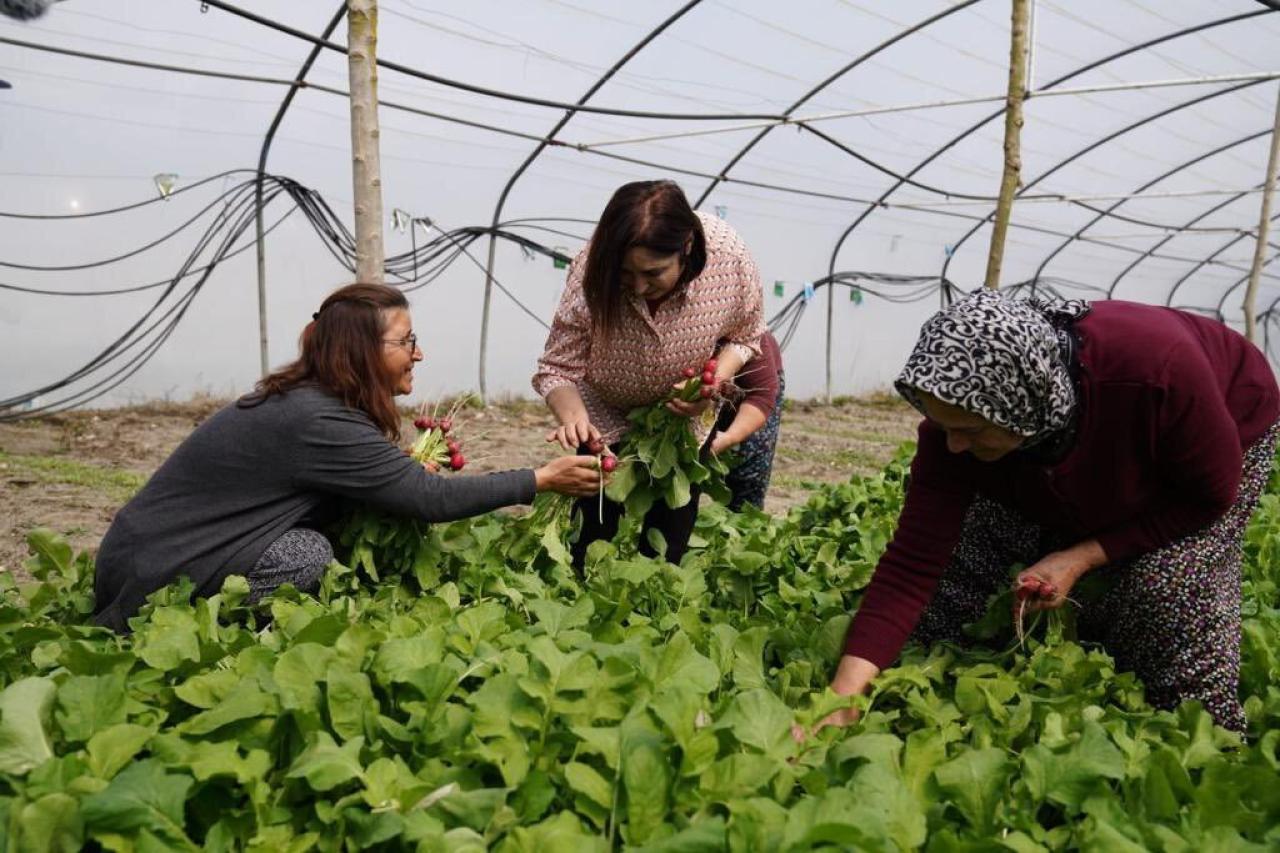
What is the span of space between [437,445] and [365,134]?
98 cm

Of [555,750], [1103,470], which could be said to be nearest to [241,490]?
[555,750]

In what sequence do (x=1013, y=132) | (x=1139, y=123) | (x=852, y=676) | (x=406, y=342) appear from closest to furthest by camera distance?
(x=852, y=676), (x=406, y=342), (x=1013, y=132), (x=1139, y=123)

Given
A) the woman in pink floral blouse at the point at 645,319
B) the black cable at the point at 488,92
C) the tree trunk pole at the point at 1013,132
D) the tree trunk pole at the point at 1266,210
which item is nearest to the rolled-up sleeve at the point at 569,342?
the woman in pink floral blouse at the point at 645,319

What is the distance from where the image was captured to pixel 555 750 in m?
1.41

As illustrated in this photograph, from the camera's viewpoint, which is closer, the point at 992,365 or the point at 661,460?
the point at 992,365

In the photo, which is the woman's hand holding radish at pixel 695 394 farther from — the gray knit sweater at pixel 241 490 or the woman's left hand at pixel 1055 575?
the woman's left hand at pixel 1055 575

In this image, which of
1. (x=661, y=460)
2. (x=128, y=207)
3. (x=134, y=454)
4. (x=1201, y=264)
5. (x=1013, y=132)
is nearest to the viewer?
(x=661, y=460)

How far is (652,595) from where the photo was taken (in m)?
2.49

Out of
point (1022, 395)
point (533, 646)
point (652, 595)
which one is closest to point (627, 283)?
point (652, 595)

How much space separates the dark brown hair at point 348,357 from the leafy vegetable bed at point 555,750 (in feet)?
2.21

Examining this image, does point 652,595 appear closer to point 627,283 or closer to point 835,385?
point 627,283

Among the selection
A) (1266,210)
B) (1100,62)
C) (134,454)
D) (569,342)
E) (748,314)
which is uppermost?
(1100,62)

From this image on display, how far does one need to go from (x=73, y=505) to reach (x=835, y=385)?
8901 millimetres

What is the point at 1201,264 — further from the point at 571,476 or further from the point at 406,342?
the point at 406,342
